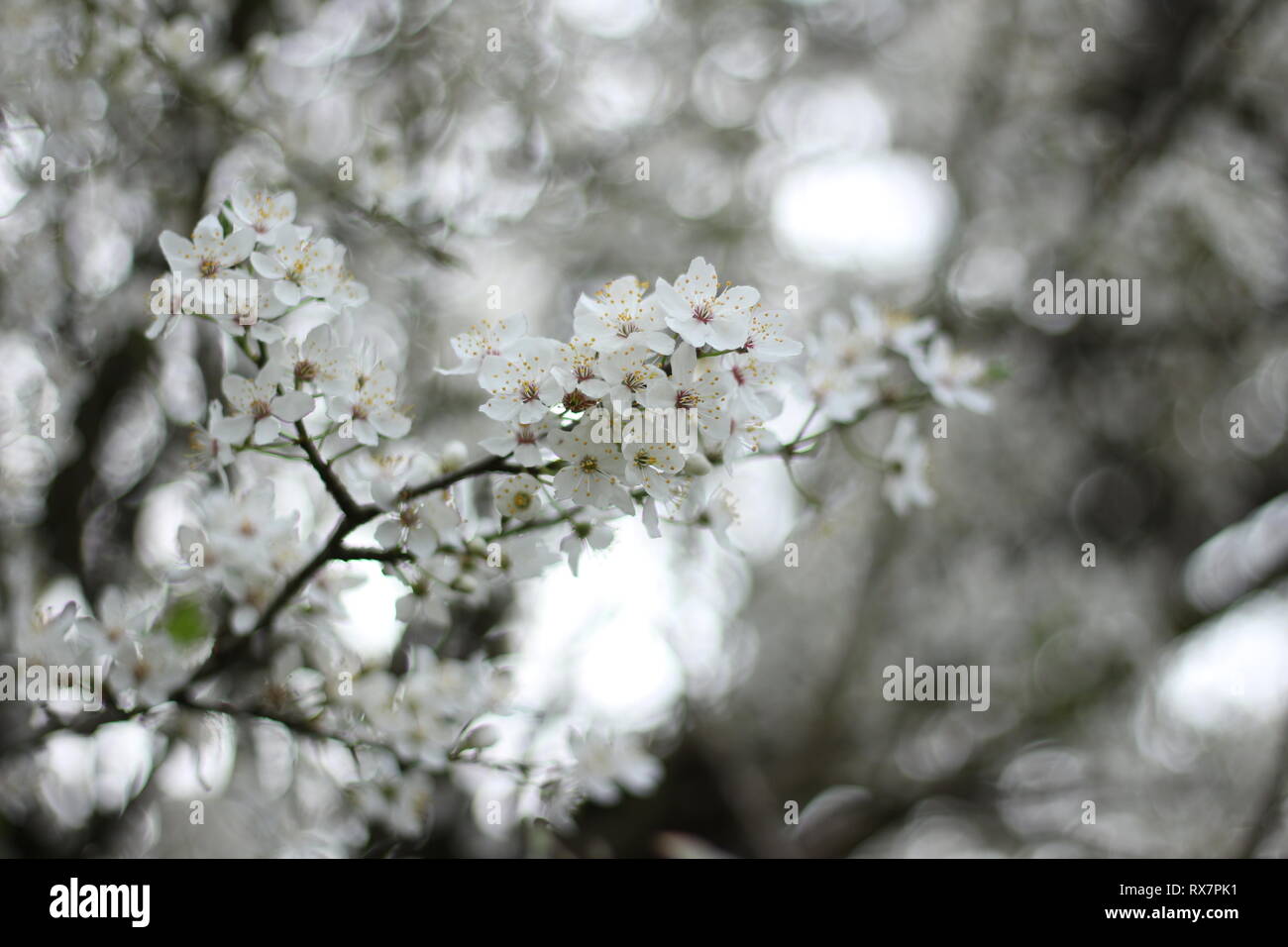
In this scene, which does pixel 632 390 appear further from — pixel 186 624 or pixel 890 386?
pixel 890 386

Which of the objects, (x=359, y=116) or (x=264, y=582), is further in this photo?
(x=359, y=116)

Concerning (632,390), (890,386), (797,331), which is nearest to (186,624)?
(632,390)

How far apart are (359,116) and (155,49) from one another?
30.8 inches

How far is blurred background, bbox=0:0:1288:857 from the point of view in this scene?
7.65 feet

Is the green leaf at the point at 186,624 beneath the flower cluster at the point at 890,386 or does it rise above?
beneath

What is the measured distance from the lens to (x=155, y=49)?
6.80ft

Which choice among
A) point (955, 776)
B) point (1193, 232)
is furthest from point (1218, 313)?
point (955, 776)

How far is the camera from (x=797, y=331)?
3.55 metres

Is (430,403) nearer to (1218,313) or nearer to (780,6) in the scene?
(780,6)

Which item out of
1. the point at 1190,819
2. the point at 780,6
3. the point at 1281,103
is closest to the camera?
the point at 1281,103

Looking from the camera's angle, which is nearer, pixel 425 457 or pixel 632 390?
pixel 632 390

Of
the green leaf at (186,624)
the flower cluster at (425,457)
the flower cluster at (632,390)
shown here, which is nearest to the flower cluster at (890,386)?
the flower cluster at (425,457)

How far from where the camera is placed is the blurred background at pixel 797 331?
2332 mm

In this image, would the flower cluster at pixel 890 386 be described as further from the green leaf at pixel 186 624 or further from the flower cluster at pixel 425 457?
the green leaf at pixel 186 624
